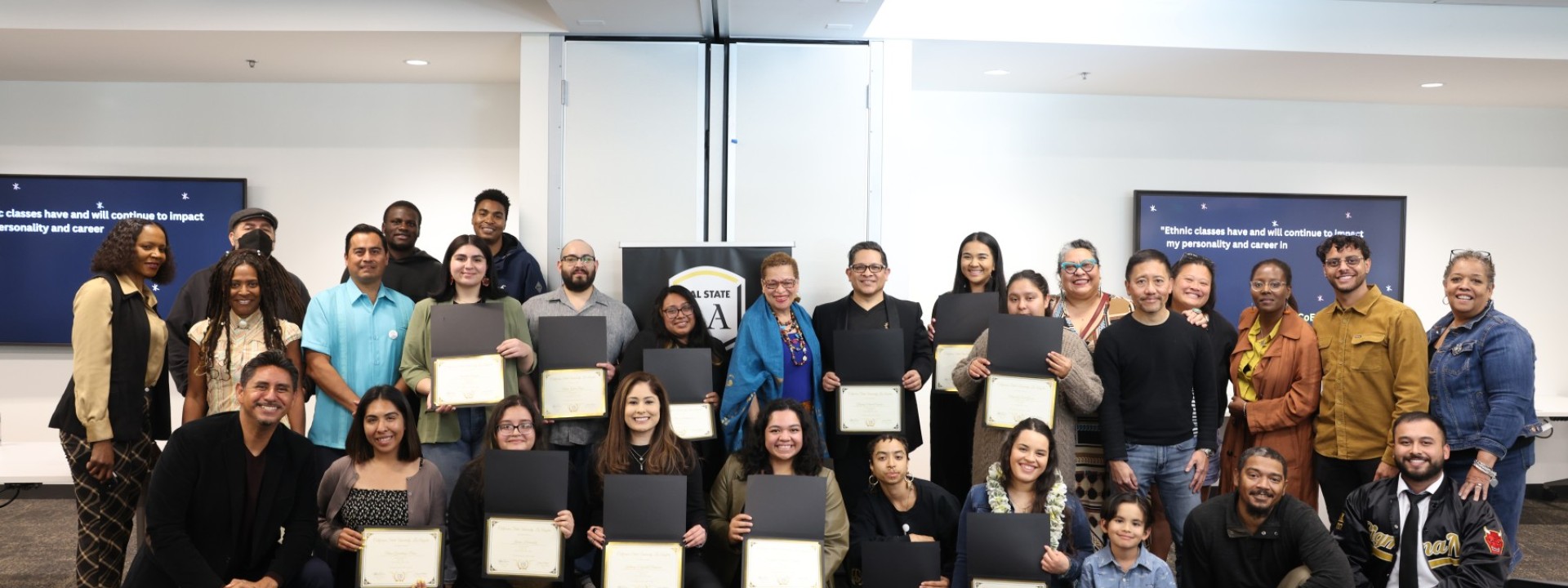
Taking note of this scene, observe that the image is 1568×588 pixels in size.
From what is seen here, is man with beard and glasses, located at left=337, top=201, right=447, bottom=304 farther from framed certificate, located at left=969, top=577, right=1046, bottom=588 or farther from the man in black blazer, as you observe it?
framed certificate, located at left=969, top=577, right=1046, bottom=588

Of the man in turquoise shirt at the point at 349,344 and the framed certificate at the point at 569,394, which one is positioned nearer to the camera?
the man in turquoise shirt at the point at 349,344

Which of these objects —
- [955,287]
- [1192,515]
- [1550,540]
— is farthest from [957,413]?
[1550,540]

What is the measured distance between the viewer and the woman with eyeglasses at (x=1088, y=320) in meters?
4.33

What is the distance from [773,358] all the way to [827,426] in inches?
15.7

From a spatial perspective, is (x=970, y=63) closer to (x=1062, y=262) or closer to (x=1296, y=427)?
(x=1062, y=262)

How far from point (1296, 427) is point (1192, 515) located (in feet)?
3.29

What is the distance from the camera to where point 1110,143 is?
22.8ft

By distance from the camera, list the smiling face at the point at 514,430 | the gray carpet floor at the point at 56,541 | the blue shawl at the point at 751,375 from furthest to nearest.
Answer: the gray carpet floor at the point at 56,541, the blue shawl at the point at 751,375, the smiling face at the point at 514,430

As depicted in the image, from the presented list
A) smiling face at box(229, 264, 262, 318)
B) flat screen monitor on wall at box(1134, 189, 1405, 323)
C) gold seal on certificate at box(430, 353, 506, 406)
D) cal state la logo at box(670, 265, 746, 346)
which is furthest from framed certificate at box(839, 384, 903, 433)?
flat screen monitor on wall at box(1134, 189, 1405, 323)

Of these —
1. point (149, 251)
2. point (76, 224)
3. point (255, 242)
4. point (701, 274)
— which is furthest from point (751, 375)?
point (76, 224)

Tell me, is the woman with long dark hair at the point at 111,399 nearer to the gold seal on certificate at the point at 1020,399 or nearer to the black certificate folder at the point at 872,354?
the black certificate folder at the point at 872,354

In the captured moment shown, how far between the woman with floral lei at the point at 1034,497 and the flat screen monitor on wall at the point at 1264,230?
11.2 ft

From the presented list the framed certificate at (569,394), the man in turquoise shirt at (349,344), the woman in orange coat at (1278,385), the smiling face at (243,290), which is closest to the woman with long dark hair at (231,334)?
the smiling face at (243,290)

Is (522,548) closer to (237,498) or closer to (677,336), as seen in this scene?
(237,498)
